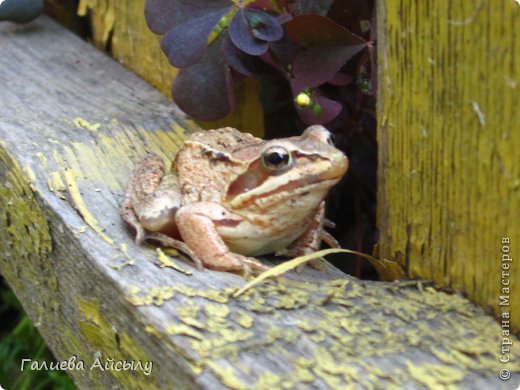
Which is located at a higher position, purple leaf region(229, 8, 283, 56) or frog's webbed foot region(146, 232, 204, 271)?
purple leaf region(229, 8, 283, 56)

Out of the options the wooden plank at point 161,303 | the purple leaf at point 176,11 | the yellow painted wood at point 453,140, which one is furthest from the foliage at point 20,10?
the yellow painted wood at point 453,140

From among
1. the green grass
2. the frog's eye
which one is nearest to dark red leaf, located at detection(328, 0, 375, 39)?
the frog's eye

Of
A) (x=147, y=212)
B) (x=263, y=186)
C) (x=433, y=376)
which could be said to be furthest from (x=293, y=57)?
(x=433, y=376)

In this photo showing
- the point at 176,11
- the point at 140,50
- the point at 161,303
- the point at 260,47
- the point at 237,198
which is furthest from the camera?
the point at 140,50

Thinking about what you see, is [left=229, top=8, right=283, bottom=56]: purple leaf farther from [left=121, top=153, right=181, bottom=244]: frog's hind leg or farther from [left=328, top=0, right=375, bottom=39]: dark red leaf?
[left=121, top=153, right=181, bottom=244]: frog's hind leg

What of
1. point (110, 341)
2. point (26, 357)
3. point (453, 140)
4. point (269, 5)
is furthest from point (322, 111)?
point (26, 357)

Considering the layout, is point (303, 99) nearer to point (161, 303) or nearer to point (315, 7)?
point (315, 7)
